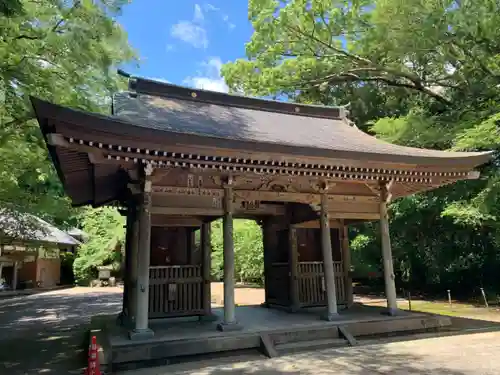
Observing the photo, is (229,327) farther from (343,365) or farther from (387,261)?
(387,261)

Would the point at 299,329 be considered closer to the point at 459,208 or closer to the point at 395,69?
the point at 459,208

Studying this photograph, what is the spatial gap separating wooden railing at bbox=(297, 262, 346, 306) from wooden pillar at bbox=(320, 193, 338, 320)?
1.60 metres

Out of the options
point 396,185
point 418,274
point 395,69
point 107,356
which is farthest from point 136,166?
point 418,274

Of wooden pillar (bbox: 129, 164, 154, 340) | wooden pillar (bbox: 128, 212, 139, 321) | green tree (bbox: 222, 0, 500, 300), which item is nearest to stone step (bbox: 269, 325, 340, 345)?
wooden pillar (bbox: 129, 164, 154, 340)

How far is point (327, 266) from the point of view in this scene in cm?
859

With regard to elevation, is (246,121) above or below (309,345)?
above

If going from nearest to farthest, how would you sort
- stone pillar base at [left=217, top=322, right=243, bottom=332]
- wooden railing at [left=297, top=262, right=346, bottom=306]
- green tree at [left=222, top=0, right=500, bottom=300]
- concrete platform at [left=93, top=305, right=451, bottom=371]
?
concrete platform at [left=93, top=305, right=451, bottom=371], stone pillar base at [left=217, top=322, right=243, bottom=332], wooden railing at [left=297, top=262, right=346, bottom=306], green tree at [left=222, top=0, right=500, bottom=300]

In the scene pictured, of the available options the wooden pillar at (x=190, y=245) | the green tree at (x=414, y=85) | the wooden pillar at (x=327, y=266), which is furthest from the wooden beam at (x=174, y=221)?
the green tree at (x=414, y=85)

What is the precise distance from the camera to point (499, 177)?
39.0 feet

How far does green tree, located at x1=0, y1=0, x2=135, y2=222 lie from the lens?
8469mm

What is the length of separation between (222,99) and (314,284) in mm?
5808

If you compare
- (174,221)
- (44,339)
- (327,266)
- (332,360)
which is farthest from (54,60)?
(332,360)

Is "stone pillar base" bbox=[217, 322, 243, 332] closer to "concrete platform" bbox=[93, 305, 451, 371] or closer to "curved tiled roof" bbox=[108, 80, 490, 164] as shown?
"concrete platform" bbox=[93, 305, 451, 371]

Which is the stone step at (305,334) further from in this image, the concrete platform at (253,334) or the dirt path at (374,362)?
the dirt path at (374,362)
